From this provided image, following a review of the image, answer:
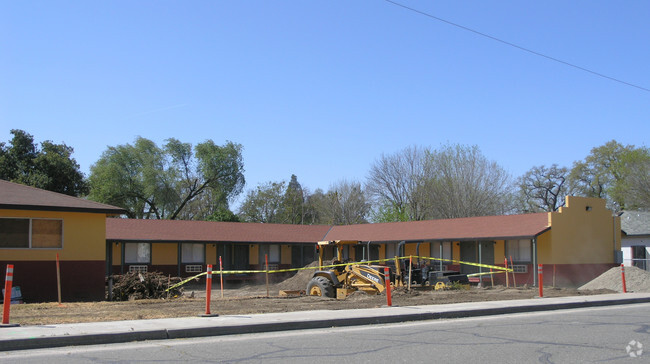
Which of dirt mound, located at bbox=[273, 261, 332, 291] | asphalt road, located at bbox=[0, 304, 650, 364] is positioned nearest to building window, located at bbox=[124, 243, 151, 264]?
dirt mound, located at bbox=[273, 261, 332, 291]

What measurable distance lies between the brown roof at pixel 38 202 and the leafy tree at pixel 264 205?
5084 centimetres

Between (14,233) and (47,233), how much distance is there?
97 cm

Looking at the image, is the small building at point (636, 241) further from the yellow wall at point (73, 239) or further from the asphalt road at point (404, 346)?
the yellow wall at point (73, 239)

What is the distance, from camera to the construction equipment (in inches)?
834

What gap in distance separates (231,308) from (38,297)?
792 centimetres

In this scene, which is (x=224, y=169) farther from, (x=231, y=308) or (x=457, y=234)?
(x=231, y=308)

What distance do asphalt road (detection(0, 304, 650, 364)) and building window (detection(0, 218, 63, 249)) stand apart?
1122 centimetres

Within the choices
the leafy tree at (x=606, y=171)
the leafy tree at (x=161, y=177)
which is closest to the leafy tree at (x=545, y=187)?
the leafy tree at (x=606, y=171)

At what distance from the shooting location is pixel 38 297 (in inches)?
794

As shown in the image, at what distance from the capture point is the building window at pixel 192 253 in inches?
1412

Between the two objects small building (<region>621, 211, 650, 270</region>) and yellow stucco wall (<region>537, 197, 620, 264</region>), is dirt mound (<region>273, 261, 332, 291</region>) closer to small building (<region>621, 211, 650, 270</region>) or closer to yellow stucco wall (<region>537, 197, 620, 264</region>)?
yellow stucco wall (<region>537, 197, 620, 264</region>)

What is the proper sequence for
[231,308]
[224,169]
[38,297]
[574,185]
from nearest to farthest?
[231,308] < [38,297] < [224,169] < [574,185]

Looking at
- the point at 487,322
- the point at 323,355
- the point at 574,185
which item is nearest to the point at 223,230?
the point at 487,322

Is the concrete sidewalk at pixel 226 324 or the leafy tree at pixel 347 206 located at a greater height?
the leafy tree at pixel 347 206
